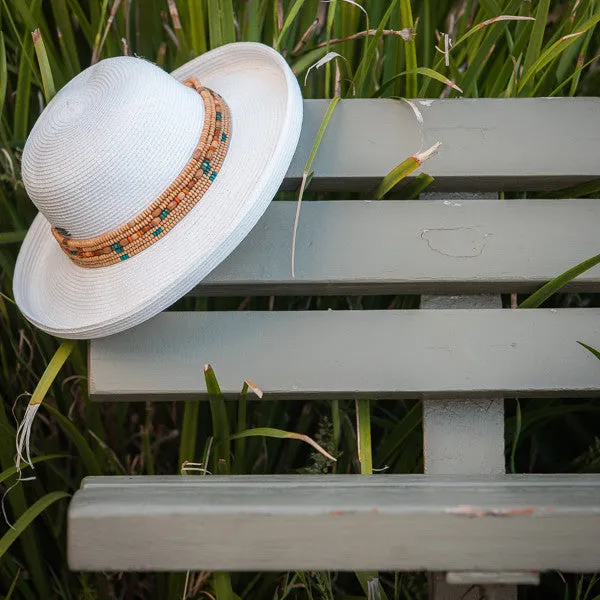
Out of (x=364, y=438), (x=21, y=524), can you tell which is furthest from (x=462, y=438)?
(x=21, y=524)

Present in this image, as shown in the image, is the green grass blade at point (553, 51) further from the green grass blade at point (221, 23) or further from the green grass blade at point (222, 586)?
the green grass blade at point (222, 586)

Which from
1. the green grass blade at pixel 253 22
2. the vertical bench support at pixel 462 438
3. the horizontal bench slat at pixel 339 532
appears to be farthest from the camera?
the green grass blade at pixel 253 22

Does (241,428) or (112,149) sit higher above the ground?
(112,149)

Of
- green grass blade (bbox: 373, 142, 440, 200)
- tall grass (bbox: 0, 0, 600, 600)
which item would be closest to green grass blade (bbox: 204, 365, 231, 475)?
tall grass (bbox: 0, 0, 600, 600)

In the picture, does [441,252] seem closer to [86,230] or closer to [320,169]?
[320,169]

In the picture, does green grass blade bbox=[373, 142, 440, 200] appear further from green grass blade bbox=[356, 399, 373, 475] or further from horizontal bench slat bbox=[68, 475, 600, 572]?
horizontal bench slat bbox=[68, 475, 600, 572]

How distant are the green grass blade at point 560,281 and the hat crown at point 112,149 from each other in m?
0.49

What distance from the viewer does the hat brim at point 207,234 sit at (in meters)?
0.86

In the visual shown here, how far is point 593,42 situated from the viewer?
1161mm

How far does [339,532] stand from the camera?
70 cm

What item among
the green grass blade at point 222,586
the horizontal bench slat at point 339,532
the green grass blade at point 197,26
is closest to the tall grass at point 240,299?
the green grass blade at point 197,26

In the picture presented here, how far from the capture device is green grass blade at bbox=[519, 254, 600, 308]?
922 mm

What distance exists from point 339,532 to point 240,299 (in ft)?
1.89

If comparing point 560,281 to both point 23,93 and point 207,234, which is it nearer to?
point 207,234
